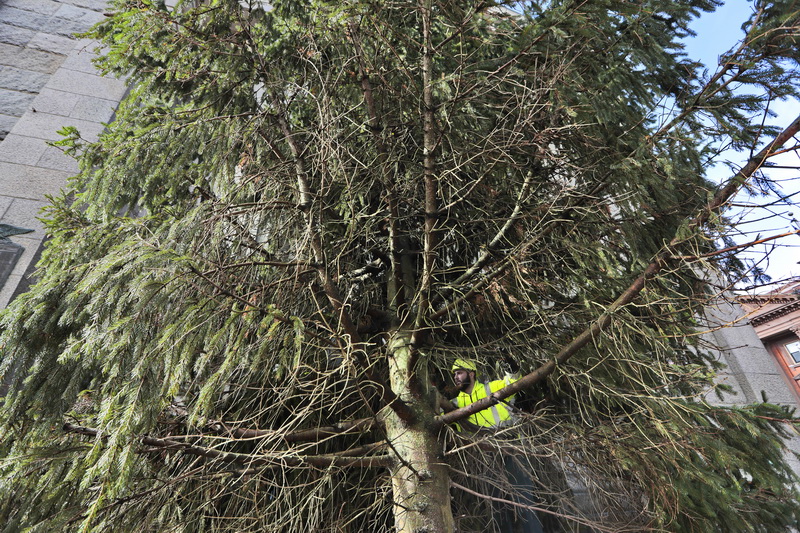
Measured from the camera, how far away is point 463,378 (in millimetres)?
3354

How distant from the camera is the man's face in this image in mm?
3344

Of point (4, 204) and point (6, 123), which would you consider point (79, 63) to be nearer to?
point (6, 123)

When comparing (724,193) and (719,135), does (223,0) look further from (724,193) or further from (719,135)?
(719,135)

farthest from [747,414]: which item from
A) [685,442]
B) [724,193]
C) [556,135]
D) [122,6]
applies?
[122,6]

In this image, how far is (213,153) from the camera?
3.86 metres

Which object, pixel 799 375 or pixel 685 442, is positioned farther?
pixel 799 375

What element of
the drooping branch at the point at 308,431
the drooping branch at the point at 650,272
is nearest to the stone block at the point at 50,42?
the drooping branch at the point at 308,431

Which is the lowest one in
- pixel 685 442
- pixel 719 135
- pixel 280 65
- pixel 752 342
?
pixel 685 442

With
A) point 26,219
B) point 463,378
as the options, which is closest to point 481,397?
point 463,378

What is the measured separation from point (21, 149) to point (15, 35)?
8.71 feet

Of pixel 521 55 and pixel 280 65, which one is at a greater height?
pixel 280 65

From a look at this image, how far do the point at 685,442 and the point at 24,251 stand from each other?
6.44m

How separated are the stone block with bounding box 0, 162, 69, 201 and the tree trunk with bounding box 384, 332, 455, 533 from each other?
4.93 meters

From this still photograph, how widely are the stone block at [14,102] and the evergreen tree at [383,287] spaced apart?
383 centimetres
